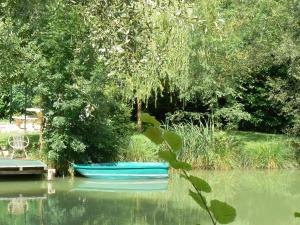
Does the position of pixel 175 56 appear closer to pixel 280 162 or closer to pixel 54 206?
pixel 280 162

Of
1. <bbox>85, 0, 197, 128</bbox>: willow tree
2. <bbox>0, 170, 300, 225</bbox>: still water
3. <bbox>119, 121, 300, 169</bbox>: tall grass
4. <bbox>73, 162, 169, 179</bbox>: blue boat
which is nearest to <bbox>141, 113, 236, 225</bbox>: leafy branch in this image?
<bbox>85, 0, 197, 128</bbox>: willow tree

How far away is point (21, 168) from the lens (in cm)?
1302

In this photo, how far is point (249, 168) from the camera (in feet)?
50.0

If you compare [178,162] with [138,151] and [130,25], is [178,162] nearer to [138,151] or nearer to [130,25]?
[130,25]

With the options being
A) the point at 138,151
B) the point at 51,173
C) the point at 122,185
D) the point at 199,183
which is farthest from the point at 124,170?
the point at 199,183

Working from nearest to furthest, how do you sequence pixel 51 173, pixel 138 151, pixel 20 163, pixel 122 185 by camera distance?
1. pixel 51 173
2. pixel 20 163
3. pixel 122 185
4. pixel 138 151

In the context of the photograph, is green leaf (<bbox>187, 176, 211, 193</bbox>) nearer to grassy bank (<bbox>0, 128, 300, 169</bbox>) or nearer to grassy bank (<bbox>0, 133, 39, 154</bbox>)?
grassy bank (<bbox>0, 128, 300, 169</bbox>)

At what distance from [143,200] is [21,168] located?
3026 mm

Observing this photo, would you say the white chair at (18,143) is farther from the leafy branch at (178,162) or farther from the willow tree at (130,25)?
the leafy branch at (178,162)

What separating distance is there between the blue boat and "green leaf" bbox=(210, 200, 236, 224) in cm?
1278

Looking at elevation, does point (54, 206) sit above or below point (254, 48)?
below

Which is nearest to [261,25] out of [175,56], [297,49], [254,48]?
[254,48]

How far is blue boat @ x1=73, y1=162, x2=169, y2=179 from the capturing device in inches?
542

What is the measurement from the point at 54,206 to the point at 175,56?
5268 millimetres
